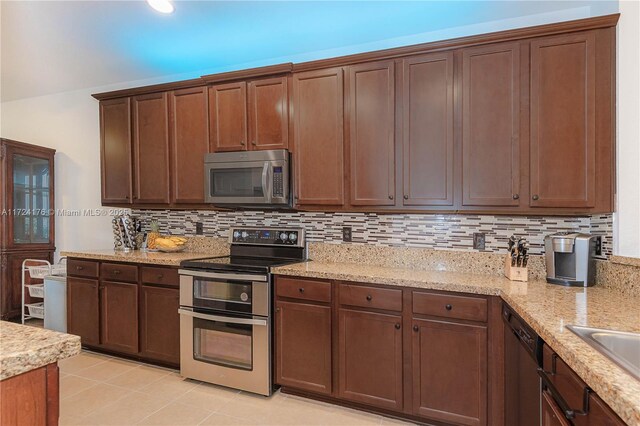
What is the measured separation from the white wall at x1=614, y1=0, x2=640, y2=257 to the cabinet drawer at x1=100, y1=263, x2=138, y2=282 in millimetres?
3328

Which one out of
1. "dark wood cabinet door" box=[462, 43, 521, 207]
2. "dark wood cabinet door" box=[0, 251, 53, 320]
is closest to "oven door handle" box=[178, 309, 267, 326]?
"dark wood cabinet door" box=[462, 43, 521, 207]

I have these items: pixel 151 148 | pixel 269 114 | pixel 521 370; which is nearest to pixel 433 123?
pixel 269 114

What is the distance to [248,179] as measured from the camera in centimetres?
278

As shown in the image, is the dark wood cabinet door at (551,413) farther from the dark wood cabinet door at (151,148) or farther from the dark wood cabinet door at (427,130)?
the dark wood cabinet door at (151,148)

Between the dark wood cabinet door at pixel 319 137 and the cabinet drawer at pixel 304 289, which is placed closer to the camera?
the cabinet drawer at pixel 304 289

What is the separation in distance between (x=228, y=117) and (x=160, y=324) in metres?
1.77

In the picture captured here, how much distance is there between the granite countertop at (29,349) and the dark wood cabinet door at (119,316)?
219cm

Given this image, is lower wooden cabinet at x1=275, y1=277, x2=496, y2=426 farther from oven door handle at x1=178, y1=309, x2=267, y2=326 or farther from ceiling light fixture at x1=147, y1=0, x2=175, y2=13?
ceiling light fixture at x1=147, y1=0, x2=175, y2=13

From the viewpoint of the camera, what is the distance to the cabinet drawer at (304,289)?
230 centimetres

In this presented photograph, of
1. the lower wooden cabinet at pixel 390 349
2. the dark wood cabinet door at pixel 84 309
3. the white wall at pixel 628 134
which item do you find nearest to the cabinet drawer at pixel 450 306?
the lower wooden cabinet at pixel 390 349

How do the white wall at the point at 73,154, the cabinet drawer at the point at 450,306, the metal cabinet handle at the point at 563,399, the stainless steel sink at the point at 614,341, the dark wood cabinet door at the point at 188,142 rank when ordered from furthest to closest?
the white wall at the point at 73,154
the dark wood cabinet door at the point at 188,142
the cabinet drawer at the point at 450,306
the stainless steel sink at the point at 614,341
the metal cabinet handle at the point at 563,399

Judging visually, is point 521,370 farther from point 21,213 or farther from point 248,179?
point 21,213

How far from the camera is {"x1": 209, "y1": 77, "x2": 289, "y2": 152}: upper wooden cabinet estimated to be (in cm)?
271

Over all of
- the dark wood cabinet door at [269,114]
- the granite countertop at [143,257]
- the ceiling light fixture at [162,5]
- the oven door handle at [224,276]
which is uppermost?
the ceiling light fixture at [162,5]
